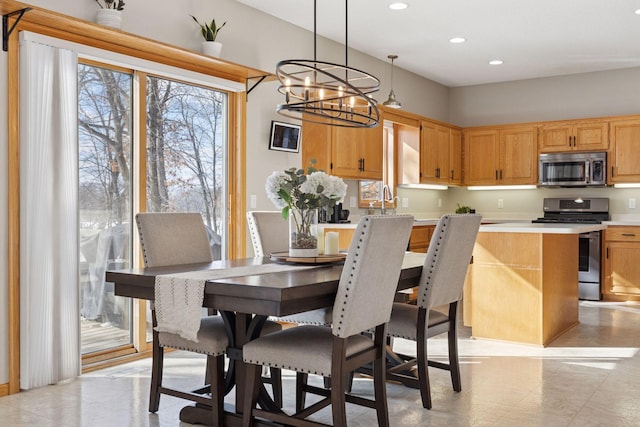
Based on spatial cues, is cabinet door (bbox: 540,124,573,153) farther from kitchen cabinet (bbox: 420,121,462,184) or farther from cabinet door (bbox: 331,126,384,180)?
cabinet door (bbox: 331,126,384,180)

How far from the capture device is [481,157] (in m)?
7.77

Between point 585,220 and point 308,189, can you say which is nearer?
point 308,189

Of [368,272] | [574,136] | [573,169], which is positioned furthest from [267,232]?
[574,136]

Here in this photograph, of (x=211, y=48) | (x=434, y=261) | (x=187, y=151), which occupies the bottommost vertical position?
(x=434, y=261)

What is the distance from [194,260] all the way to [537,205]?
5.41m

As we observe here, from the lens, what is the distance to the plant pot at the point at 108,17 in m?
3.70

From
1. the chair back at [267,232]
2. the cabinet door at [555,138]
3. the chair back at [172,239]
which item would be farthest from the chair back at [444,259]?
the cabinet door at [555,138]

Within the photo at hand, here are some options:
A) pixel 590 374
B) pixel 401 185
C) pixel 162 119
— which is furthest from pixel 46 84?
pixel 401 185

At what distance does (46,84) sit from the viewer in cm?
351

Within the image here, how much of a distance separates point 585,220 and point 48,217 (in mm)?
5745

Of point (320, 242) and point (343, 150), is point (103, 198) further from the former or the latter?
point (343, 150)

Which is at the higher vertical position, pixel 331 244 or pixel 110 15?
pixel 110 15

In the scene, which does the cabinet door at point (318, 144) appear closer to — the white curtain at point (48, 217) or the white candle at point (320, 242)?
the white candle at point (320, 242)

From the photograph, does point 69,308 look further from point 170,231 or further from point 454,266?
point 454,266
